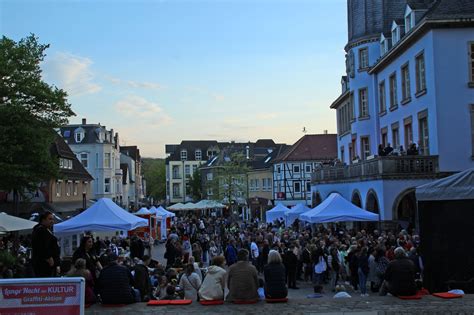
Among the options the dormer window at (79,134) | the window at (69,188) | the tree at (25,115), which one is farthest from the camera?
the dormer window at (79,134)

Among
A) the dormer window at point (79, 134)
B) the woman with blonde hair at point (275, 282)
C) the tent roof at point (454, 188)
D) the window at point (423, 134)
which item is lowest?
the woman with blonde hair at point (275, 282)

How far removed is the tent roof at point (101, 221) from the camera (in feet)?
62.9

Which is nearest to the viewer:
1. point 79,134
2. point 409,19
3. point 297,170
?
point 409,19

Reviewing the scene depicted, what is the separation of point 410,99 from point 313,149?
4143 centimetres

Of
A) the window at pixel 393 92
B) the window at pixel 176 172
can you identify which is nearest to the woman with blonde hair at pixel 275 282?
the window at pixel 393 92

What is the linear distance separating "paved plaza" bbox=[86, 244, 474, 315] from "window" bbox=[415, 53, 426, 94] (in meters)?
19.6

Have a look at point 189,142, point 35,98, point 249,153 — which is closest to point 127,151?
point 189,142

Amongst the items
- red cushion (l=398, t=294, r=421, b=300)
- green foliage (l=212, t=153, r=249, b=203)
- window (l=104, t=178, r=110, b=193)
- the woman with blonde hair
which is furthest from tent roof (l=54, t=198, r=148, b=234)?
window (l=104, t=178, r=110, b=193)

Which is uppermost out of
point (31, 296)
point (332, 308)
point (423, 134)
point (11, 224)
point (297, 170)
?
point (297, 170)

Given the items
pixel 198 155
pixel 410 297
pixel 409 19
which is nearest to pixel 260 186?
pixel 198 155

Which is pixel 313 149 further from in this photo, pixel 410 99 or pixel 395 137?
pixel 410 99

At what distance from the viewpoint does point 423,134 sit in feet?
95.6

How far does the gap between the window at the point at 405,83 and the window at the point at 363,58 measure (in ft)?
21.7

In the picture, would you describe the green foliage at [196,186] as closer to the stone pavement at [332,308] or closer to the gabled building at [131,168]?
the gabled building at [131,168]
